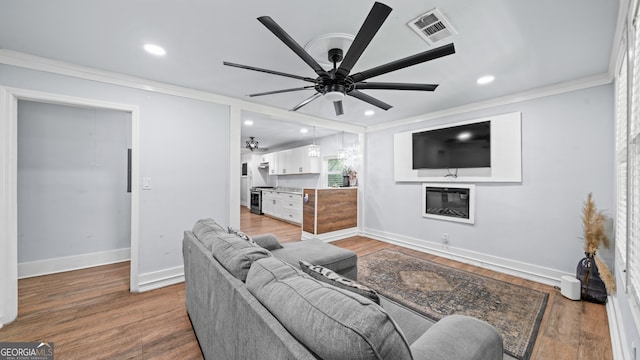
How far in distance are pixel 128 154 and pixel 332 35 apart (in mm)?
3533

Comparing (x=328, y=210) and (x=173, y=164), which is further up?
(x=173, y=164)

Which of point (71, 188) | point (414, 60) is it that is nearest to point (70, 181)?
point (71, 188)

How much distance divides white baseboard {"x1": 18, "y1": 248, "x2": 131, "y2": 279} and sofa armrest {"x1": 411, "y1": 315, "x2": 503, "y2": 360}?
14.5ft

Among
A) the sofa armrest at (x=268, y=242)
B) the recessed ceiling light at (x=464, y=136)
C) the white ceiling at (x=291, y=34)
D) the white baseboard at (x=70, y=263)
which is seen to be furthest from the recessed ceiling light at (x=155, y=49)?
the recessed ceiling light at (x=464, y=136)

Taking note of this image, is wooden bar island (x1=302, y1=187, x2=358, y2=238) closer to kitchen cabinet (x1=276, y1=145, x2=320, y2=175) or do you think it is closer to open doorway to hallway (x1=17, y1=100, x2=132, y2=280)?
kitchen cabinet (x1=276, y1=145, x2=320, y2=175)

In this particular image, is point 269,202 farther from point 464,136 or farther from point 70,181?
point 464,136

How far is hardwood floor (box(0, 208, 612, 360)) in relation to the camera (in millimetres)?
1810

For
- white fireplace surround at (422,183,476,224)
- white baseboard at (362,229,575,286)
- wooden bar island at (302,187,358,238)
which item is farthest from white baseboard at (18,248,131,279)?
white fireplace surround at (422,183,476,224)

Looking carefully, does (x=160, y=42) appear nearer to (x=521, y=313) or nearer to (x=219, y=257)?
(x=219, y=257)

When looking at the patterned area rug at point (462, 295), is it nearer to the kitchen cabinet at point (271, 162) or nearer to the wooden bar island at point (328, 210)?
the wooden bar island at point (328, 210)

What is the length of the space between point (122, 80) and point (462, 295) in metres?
4.41

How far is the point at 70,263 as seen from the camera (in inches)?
130

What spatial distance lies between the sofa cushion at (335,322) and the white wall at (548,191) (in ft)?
11.2

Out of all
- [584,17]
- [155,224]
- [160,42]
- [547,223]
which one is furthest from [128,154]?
[547,223]
